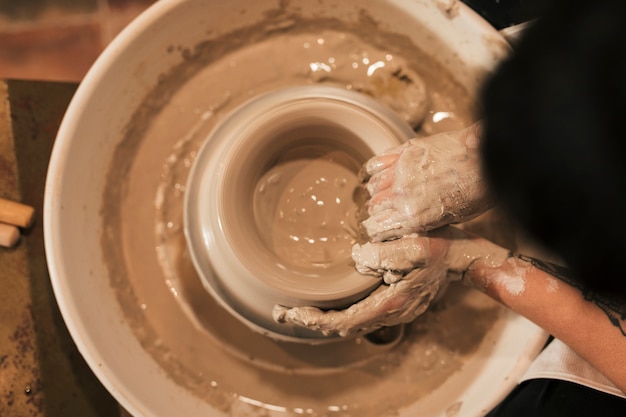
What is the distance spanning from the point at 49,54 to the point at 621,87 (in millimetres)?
2139

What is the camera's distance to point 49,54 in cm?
206

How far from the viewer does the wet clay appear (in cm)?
148

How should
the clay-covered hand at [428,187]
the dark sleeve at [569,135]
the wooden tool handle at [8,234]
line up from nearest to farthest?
1. the dark sleeve at [569,135]
2. the clay-covered hand at [428,187]
3. the wooden tool handle at [8,234]

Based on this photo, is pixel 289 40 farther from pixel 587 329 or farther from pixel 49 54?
pixel 587 329

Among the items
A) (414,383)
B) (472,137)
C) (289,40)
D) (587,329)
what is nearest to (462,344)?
Answer: (414,383)

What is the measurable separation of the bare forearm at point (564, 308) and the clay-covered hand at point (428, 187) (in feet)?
0.70

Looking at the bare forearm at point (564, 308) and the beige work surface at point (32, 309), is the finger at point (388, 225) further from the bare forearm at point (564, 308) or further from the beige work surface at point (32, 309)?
the beige work surface at point (32, 309)

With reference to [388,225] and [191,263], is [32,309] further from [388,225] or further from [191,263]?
[388,225]

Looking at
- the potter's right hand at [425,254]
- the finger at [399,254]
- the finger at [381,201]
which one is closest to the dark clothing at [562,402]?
the potter's right hand at [425,254]

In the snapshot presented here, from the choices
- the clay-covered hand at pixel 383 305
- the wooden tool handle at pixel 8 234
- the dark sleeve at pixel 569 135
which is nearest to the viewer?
the dark sleeve at pixel 569 135

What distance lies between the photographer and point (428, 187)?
105cm

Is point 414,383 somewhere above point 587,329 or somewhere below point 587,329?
below

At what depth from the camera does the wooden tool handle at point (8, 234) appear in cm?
154

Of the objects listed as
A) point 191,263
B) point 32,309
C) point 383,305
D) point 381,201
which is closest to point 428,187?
point 381,201
